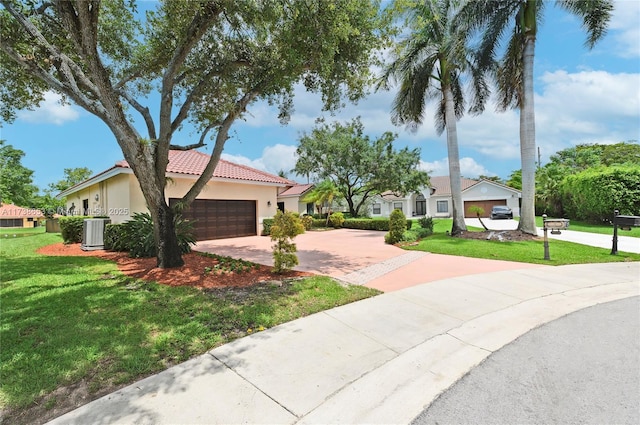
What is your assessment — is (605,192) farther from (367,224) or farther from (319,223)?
(319,223)

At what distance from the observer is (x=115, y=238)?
10.8m

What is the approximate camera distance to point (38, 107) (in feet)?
30.9

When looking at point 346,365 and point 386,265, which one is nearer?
point 346,365

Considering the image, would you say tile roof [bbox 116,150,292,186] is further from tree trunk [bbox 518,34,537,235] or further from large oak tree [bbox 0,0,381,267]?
tree trunk [bbox 518,34,537,235]

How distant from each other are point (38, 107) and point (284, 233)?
934 cm

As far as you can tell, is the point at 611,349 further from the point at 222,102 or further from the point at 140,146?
the point at 222,102

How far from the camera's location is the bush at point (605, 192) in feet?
52.8

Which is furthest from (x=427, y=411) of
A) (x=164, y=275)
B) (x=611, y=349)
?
(x=164, y=275)

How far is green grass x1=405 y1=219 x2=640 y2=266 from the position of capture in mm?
8906

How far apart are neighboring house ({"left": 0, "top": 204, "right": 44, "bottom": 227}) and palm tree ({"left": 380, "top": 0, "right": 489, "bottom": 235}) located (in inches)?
2275

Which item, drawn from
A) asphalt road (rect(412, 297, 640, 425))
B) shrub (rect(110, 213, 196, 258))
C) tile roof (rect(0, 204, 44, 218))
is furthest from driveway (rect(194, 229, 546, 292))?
tile roof (rect(0, 204, 44, 218))

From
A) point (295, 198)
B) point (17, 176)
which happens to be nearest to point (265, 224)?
point (295, 198)

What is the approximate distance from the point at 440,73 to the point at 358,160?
977 centimetres

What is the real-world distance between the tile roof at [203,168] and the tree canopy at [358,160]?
7.04 meters
